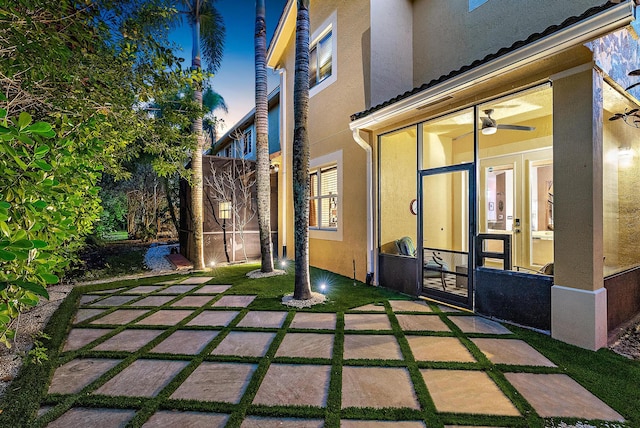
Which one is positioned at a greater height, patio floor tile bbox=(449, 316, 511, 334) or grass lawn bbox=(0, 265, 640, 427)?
grass lawn bbox=(0, 265, 640, 427)

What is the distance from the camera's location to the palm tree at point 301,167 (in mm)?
5176

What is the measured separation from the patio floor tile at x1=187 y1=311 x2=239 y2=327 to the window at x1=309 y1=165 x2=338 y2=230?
→ 3947 millimetres

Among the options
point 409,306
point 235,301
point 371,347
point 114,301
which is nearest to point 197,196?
point 114,301

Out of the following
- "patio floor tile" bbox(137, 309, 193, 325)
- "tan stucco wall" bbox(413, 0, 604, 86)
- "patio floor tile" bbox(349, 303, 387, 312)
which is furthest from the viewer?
"tan stucco wall" bbox(413, 0, 604, 86)

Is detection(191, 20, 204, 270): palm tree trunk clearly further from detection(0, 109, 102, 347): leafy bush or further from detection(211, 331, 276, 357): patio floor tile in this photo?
detection(211, 331, 276, 357): patio floor tile

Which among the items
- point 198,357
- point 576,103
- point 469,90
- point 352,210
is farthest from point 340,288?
point 576,103

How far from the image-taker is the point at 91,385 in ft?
8.73

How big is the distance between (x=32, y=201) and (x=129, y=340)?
2464mm

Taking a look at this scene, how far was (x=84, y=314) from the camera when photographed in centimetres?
471

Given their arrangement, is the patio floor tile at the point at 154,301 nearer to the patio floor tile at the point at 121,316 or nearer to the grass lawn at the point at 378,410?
the patio floor tile at the point at 121,316

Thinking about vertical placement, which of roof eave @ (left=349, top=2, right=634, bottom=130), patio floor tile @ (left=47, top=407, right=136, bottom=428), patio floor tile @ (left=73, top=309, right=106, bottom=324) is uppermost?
roof eave @ (left=349, top=2, right=634, bottom=130)

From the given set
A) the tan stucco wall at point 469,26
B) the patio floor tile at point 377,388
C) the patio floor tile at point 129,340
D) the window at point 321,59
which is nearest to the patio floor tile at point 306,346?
the patio floor tile at point 377,388

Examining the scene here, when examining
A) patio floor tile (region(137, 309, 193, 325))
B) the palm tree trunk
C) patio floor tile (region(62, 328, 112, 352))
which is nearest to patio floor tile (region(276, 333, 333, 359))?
patio floor tile (region(137, 309, 193, 325))

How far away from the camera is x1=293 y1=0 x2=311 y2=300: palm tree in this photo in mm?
5176
